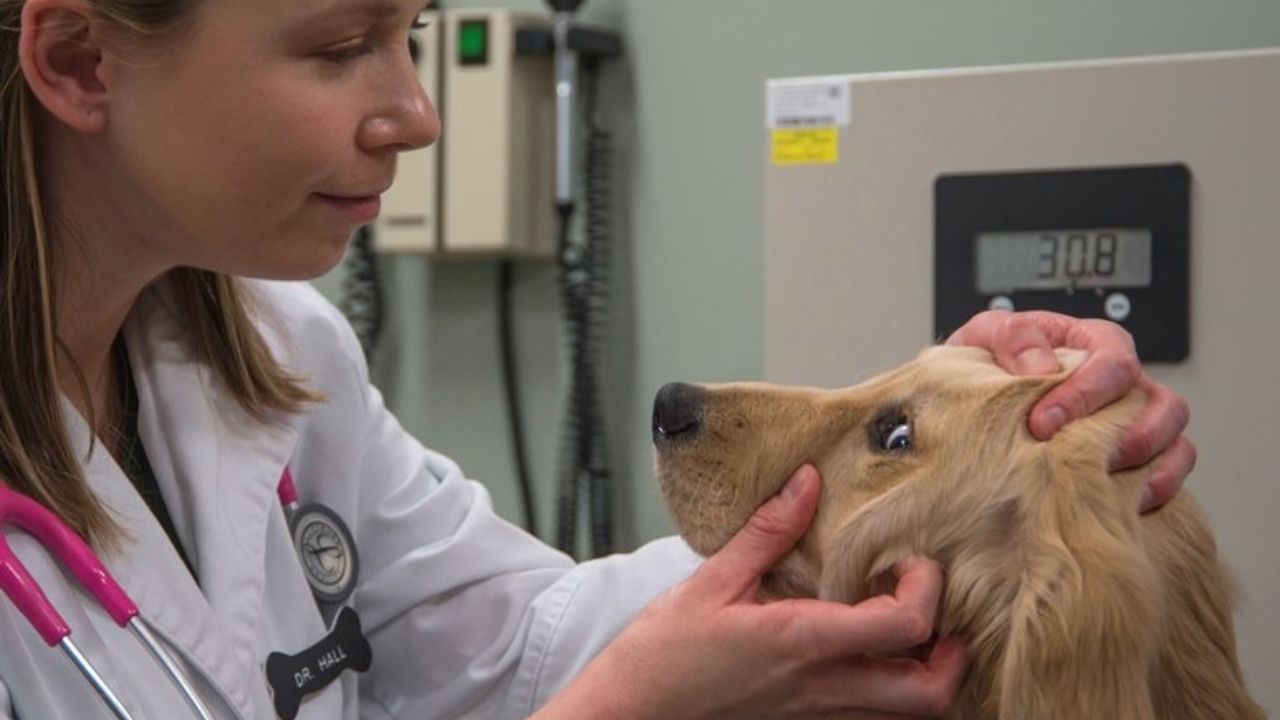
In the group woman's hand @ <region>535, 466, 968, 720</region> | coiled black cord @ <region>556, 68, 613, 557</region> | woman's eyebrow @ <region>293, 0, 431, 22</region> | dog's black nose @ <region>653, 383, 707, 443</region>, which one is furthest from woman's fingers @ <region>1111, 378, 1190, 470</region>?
coiled black cord @ <region>556, 68, 613, 557</region>

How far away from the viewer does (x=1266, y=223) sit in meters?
1.56

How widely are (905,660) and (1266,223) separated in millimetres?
687

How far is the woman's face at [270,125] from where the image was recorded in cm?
113

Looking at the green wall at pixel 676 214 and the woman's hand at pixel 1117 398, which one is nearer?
the woman's hand at pixel 1117 398

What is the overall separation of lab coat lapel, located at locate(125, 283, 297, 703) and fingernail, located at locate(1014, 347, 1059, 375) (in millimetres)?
592

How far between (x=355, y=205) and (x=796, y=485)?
0.38 metres

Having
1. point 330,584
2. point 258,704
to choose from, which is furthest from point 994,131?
point 258,704

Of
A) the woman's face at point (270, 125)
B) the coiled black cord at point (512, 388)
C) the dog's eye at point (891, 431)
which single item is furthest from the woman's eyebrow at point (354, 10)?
the coiled black cord at point (512, 388)

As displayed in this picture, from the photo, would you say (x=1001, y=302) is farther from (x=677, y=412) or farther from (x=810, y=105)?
(x=677, y=412)

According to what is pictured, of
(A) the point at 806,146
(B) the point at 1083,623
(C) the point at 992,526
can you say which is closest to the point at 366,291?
(A) the point at 806,146

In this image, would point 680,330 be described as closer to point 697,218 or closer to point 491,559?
point 697,218

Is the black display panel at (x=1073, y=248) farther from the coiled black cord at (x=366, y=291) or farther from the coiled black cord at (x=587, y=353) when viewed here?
the coiled black cord at (x=366, y=291)

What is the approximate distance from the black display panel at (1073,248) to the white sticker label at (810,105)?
14cm

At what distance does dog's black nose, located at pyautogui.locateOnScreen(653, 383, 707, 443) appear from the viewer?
122 cm
